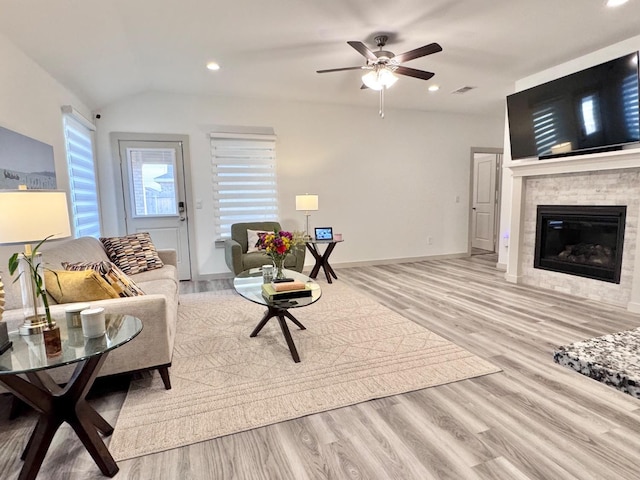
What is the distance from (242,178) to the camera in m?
4.96

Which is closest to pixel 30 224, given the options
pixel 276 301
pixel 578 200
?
pixel 276 301

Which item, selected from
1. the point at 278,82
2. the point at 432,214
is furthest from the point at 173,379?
the point at 432,214

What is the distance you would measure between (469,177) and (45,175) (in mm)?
6096

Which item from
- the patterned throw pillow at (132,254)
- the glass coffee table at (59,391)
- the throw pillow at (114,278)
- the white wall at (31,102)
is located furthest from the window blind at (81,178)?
the glass coffee table at (59,391)

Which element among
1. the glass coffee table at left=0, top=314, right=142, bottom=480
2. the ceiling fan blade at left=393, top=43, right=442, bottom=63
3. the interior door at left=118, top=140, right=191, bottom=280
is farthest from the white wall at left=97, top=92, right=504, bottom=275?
the glass coffee table at left=0, top=314, right=142, bottom=480

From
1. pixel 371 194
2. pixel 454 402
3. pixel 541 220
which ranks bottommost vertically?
pixel 454 402

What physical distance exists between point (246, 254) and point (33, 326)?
2.81 m

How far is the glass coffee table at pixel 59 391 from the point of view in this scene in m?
1.34

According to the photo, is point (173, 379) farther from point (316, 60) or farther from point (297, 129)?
point (297, 129)

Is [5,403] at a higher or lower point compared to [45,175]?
lower

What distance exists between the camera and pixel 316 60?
3588 mm

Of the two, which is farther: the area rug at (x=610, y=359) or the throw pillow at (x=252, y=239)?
the throw pillow at (x=252, y=239)

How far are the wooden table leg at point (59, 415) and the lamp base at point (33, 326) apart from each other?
0.62 feet

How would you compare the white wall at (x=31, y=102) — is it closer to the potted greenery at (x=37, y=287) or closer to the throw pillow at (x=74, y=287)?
the throw pillow at (x=74, y=287)
